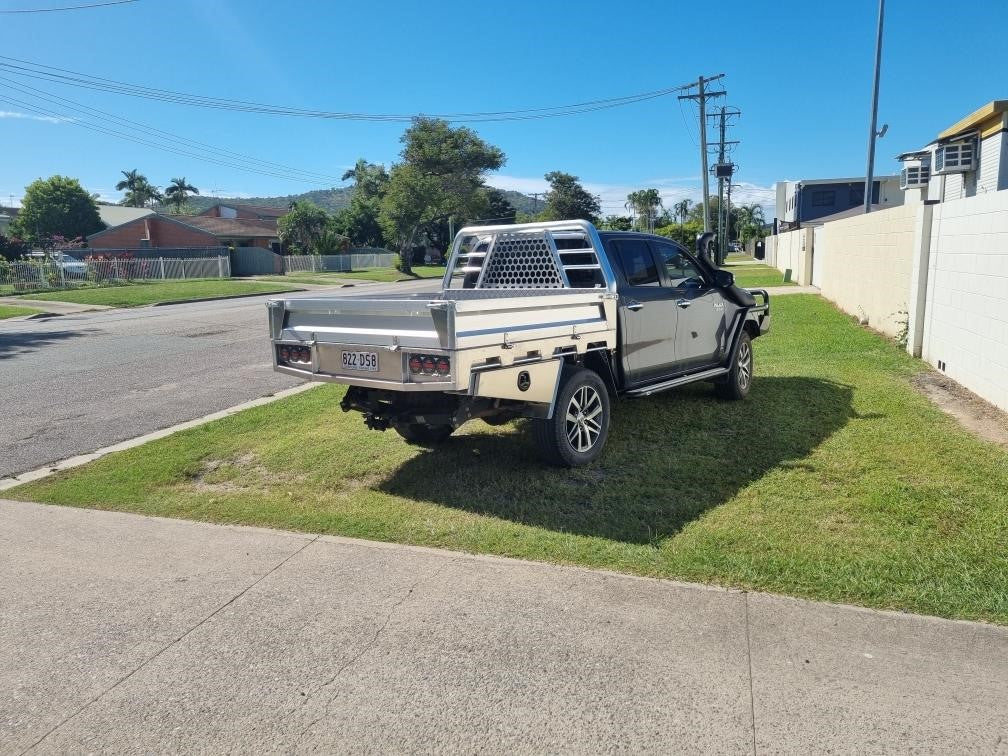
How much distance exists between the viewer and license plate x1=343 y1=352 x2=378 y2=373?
5.26 metres

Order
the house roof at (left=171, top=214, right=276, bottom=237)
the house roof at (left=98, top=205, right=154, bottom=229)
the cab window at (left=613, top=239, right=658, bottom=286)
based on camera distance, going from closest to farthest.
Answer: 1. the cab window at (left=613, top=239, right=658, bottom=286)
2. the house roof at (left=171, top=214, right=276, bottom=237)
3. the house roof at (left=98, top=205, right=154, bottom=229)

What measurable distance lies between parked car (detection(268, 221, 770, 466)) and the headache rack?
0.01 meters

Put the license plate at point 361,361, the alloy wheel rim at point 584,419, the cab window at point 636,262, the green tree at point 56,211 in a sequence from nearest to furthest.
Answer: the license plate at point 361,361 < the alloy wheel rim at point 584,419 < the cab window at point 636,262 < the green tree at point 56,211

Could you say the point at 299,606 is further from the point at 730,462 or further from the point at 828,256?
the point at 828,256

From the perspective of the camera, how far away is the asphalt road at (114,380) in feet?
24.6

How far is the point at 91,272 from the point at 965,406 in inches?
1367

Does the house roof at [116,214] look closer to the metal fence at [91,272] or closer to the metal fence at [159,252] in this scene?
the metal fence at [159,252]

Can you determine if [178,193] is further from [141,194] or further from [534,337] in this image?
[534,337]

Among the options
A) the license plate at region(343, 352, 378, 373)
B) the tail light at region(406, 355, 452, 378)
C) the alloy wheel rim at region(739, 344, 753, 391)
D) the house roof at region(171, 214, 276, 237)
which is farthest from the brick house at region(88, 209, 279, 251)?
the tail light at region(406, 355, 452, 378)

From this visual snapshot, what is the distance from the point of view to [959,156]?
22781 millimetres

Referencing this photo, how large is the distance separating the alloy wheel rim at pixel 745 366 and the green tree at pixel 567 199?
7774 centimetres

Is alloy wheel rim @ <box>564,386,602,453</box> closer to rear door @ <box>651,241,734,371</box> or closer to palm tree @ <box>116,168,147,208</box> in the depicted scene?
rear door @ <box>651,241,734,371</box>

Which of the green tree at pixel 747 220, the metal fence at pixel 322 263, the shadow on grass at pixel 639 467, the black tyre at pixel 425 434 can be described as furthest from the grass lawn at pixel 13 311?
the green tree at pixel 747 220

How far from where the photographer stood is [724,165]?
6400 cm
